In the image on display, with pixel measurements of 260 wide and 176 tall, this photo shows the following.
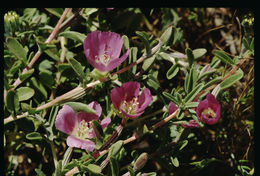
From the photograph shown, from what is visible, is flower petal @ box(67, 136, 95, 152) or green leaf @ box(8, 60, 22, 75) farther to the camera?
green leaf @ box(8, 60, 22, 75)

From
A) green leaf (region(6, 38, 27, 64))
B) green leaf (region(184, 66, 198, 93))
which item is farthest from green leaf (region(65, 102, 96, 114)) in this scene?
green leaf (region(184, 66, 198, 93))

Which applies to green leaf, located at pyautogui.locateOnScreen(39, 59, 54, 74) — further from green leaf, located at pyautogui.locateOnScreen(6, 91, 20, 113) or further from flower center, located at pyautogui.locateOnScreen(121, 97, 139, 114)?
flower center, located at pyautogui.locateOnScreen(121, 97, 139, 114)

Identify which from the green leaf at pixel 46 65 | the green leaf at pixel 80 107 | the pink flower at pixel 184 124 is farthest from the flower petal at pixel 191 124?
the green leaf at pixel 46 65

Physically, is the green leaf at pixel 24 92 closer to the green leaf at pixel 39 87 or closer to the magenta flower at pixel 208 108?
Answer: the green leaf at pixel 39 87

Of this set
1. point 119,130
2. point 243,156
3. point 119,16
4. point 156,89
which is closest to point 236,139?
point 243,156

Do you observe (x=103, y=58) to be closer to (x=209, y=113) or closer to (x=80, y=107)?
(x=80, y=107)

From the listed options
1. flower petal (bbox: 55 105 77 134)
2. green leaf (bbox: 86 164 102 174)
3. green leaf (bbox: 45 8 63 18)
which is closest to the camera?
green leaf (bbox: 86 164 102 174)
